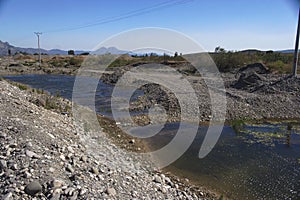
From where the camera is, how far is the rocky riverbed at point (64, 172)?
A: 3.85m

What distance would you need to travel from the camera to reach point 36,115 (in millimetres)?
7453

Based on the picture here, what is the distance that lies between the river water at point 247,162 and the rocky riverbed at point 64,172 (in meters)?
0.86

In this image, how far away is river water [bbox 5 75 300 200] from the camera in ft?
20.0

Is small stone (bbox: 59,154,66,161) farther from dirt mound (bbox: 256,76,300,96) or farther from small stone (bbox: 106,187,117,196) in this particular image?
dirt mound (bbox: 256,76,300,96)

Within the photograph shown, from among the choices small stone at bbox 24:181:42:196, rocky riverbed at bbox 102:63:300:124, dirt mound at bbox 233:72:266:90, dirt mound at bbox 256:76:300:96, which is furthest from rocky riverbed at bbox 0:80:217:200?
dirt mound at bbox 233:72:266:90

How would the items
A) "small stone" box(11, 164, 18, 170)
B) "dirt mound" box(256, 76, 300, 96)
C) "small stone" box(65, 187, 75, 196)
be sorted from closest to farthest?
"small stone" box(65, 187, 75, 196) < "small stone" box(11, 164, 18, 170) < "dirt mound" box(256, 76, 300, 96)

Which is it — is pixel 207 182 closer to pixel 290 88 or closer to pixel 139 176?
pixel 139 176

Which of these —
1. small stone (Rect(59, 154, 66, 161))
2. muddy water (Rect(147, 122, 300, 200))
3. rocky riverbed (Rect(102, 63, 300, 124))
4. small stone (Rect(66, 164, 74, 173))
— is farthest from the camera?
rocky riverbed (Rect(102, 63, 300, 124))

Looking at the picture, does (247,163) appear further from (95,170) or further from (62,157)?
(62,157)

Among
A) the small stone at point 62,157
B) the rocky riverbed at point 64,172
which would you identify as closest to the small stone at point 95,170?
the rocky riverbed at point 64,172

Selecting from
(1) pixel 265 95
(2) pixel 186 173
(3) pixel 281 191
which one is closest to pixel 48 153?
(2) pixel 186 173

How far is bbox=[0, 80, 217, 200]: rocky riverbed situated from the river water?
0.86m

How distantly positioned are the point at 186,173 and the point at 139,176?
6.07 ft

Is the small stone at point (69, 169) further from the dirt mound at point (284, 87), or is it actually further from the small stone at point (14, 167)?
the dirt mound at point (284, 87)
